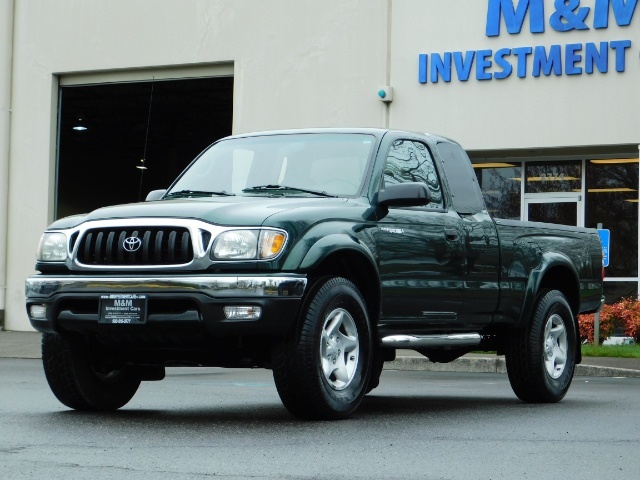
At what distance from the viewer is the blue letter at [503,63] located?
22266mm

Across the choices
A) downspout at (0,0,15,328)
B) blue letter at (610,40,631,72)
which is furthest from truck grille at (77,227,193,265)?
downspout at (0,0,15,328)

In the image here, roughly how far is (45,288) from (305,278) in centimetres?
171

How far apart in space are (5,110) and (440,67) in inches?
362

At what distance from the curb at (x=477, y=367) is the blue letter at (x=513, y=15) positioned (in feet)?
24.4

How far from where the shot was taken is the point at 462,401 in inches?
428

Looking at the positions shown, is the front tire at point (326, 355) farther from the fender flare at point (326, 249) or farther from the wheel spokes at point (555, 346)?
the wheel spokes at point (555, 346)

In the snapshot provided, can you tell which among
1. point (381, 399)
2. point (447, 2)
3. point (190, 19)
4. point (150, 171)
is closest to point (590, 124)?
point (447, 2)

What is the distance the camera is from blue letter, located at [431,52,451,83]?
2278 cm

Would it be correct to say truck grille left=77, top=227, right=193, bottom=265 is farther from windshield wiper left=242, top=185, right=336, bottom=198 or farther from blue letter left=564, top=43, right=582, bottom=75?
blue letter left=564, top=43, right=582, bottom=75

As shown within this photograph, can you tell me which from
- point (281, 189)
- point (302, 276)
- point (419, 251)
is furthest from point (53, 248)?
point (419, 251)

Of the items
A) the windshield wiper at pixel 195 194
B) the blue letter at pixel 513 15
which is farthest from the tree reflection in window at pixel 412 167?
the blue letter at pixel 513 15

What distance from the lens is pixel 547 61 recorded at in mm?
21969

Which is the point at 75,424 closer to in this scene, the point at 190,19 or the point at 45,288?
the point at 45,288

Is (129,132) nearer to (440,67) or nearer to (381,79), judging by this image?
(381,79)
